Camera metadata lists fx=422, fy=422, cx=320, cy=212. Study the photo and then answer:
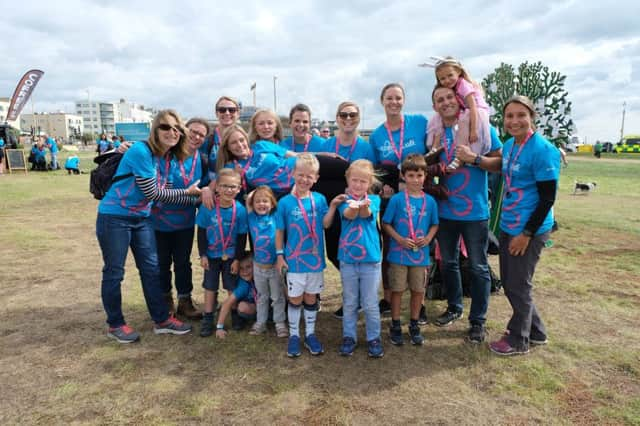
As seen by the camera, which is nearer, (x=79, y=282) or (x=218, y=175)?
(x=218, y=175)

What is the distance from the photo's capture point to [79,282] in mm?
5488

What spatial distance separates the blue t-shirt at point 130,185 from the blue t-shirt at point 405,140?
2.07 metres

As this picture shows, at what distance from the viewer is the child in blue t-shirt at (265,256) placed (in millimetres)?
3775

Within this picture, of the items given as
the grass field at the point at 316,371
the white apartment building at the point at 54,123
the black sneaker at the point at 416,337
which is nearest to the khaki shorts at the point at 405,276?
the black sneaker at the point at 416,337

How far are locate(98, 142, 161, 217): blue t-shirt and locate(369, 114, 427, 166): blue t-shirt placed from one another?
2.07m

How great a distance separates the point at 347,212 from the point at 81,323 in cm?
301

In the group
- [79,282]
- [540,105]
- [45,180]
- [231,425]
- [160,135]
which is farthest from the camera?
[45,180]

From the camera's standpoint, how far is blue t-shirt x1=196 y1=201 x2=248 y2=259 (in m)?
3.90

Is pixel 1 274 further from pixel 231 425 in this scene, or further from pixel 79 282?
pixel 231 425

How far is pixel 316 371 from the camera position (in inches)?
132

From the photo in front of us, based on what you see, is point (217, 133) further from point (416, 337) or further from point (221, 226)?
point (416, 337)

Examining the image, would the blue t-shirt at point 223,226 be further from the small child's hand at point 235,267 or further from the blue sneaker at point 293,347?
the blue sneaker at point 293,347

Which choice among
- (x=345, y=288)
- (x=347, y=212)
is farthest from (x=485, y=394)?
(x=347, y=212)

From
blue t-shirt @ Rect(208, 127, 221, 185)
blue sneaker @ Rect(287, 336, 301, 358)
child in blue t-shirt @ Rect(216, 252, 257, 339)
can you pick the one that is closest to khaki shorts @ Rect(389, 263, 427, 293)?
blue sneaker @ Rect(287, 336, 301, 358)
